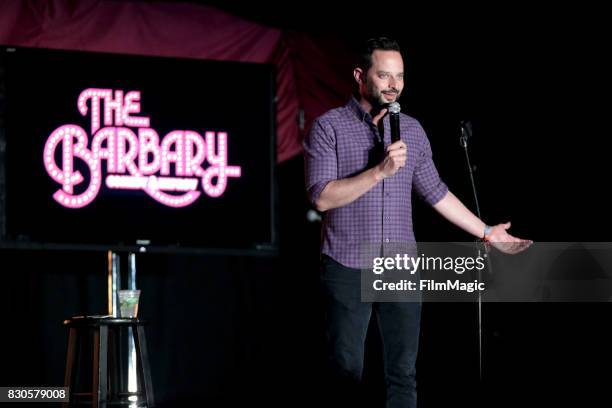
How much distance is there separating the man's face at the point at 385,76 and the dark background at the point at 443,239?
168cm

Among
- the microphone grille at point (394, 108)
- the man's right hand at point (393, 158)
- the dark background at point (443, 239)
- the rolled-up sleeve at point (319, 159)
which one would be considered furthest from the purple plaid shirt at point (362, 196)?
the dark background at point (443, 239)

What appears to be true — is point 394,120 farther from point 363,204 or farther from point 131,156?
point 131,156

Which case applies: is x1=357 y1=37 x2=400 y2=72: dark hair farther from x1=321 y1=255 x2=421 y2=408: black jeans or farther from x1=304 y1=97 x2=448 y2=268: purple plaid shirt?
x1=321 y1=255 x2=421 y2=408: black jeans

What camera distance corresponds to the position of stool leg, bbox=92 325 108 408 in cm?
420

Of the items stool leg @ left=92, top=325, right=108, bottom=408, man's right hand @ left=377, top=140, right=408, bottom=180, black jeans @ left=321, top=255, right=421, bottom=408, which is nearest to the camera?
man's right hand @ left=377, top=140, right=408, bottom=180

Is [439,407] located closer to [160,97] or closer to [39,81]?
[160,97]

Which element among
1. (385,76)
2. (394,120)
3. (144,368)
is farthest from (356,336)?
(144,368)

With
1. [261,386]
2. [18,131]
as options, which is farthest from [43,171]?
[261,386]

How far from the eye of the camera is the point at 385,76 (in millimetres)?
3051

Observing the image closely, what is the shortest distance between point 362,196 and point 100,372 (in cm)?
179

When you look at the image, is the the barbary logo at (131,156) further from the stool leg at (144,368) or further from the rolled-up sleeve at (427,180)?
the rolled-up sleeve at (427,180)

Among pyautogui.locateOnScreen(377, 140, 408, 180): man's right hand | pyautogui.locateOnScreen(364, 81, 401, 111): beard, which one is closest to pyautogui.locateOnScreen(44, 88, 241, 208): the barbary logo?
pyautogui.locateOnScreen(364, 81, 401, 111): beard

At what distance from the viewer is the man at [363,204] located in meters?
2.94

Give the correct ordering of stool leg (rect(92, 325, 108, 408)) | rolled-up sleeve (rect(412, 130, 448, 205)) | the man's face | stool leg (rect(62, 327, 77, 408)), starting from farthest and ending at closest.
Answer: stool leg (rect(62, 327, 77, 408))
stool leg (rect(92, 325, 108, 408))
rolled-up sleeve (rect(412, 130, 448, 205))
the man's face
